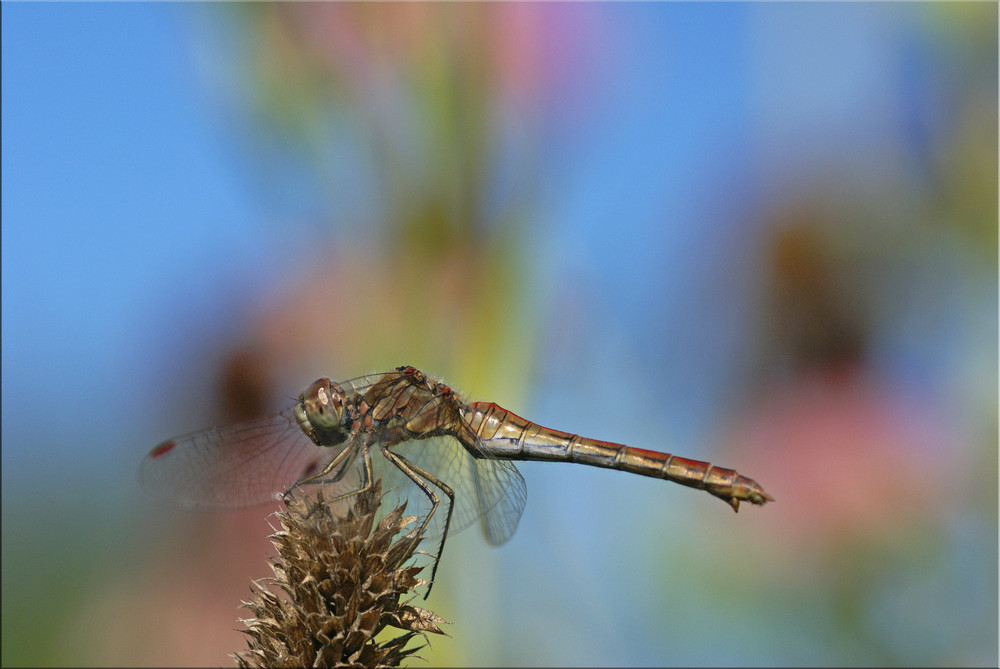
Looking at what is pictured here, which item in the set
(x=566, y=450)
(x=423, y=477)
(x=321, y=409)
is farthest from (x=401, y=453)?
(x=566, y=450)

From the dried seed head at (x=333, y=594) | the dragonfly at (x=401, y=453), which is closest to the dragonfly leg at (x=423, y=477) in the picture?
the dragonfly at (x=401, y=453)

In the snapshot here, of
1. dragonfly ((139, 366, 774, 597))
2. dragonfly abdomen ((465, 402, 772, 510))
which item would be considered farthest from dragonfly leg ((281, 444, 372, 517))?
dragonfly abdomen ((465, 402, 772, 510))

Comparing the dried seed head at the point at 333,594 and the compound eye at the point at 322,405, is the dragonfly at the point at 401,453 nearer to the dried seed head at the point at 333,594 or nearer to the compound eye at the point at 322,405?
the compound eye at the point at 322,405

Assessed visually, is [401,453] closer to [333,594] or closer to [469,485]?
[469,485]

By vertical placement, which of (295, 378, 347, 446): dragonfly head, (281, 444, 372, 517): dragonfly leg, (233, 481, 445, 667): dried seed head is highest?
(295, 378, 347, 446): dragonfly head

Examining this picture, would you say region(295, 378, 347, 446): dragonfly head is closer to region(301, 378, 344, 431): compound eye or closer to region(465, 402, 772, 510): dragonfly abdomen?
region(301, 378, 344, 431): compound eye

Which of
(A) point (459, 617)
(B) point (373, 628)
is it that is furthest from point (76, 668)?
(B) point (373, 628)

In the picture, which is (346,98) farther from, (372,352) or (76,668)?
(76,668)
